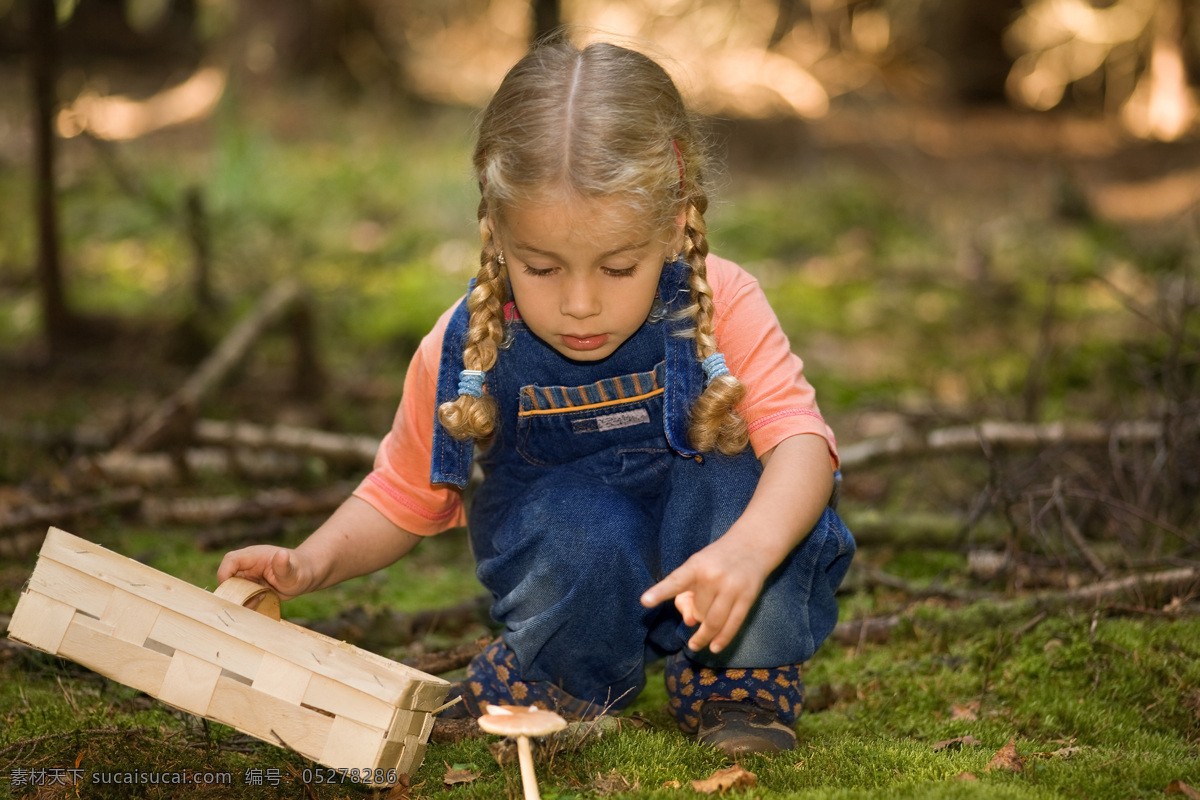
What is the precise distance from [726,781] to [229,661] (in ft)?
3.15

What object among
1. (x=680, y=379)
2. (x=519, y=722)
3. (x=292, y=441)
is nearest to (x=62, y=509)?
(x=292, y=441)

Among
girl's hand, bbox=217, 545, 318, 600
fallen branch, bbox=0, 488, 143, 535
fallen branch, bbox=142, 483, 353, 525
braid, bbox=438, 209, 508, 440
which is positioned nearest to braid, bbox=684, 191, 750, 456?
braid, bbox=438, 209, 508, 440

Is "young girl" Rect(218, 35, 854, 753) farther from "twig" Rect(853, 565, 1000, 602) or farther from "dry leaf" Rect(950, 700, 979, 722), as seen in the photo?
"twig" Rect(853, 565, 1000, 602)

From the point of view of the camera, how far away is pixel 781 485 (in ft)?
6.75

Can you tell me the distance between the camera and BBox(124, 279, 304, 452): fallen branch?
403 cm

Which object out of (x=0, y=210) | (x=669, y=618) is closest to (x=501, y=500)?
(x=669, y=618)

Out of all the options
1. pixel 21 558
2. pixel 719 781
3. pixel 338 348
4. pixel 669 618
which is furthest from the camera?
pixel 338 348

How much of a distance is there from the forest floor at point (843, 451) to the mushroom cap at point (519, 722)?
1.10ft

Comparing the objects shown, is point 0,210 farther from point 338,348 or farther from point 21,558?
point 21,558

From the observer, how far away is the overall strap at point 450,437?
7.57 feet

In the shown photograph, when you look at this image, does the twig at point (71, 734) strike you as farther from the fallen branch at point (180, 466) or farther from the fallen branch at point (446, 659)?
the fallen branch at point (180, 466)

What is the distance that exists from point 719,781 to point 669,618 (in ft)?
1.83

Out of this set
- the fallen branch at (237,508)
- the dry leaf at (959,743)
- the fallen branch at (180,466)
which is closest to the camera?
the dry leaf at (959,743)

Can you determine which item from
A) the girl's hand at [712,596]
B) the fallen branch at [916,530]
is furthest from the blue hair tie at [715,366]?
the fallen branch at [916,530]
